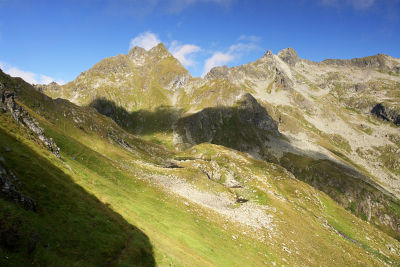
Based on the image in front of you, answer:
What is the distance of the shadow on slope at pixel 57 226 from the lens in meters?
14.1

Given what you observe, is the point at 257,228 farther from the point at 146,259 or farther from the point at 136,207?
the point at 146,259

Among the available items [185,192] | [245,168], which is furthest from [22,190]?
[245,168]

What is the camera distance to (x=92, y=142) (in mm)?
64500

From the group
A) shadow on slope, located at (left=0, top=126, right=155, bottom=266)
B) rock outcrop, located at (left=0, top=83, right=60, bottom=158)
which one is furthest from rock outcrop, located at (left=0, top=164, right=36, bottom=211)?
rock outcrop, located at (left=0, top=83, right=60, bottom=158)

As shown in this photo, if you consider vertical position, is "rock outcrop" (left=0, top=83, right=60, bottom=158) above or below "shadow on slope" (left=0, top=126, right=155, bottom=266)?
above

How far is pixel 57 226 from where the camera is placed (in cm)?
1839

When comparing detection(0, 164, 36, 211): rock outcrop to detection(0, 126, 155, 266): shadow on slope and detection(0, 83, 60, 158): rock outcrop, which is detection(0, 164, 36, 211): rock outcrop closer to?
detection(0, 126, 155, 266): shadow on slope

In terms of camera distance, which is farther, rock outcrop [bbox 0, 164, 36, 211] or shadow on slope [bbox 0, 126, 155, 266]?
rock outcrop [bbox 0, 164, 36, 211]

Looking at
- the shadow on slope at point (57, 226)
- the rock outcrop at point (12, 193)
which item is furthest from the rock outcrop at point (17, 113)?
the rock outcrop at point (12, 193)

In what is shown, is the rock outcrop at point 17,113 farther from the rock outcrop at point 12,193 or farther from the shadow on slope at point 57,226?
the rock outcrop at point 12,193

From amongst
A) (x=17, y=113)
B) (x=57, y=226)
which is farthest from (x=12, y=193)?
(x=17, y=113)

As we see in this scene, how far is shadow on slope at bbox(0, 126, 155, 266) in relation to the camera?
1412cm

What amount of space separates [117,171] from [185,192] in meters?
18.0

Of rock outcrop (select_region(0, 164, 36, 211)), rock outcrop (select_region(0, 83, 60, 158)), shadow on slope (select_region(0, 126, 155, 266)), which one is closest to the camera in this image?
Answer: shadow on slope (select_region(0, 126, 155, 266))
